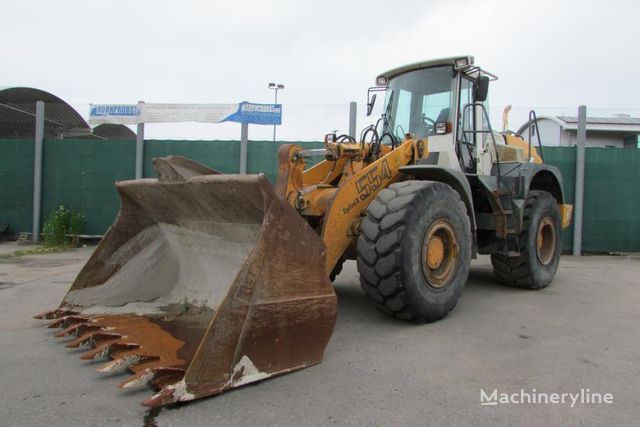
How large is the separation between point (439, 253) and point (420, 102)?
2038mm

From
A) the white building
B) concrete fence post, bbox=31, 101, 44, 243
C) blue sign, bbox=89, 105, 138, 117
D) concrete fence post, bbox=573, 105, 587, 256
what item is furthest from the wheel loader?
concrete fence post, bbox=31, 101, 44, 243

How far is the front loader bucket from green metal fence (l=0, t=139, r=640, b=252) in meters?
6.21

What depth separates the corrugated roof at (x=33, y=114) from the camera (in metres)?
15.8

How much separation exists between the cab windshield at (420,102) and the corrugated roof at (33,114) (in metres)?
12.4

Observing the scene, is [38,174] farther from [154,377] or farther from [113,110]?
[154,377]

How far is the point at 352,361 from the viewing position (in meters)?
3.62

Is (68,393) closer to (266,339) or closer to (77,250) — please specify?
(266,339)

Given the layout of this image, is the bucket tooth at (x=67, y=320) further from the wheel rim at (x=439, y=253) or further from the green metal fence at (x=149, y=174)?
the green metal fence at (x=149, y=174)

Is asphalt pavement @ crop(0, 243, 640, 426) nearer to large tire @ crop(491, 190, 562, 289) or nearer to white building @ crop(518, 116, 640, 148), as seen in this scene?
large tire @ crop(491, 190, 562, 289)

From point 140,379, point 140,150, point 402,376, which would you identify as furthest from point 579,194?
point 140,379

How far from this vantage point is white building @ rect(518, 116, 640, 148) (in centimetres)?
1169

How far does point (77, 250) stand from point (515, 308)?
8.72 metres

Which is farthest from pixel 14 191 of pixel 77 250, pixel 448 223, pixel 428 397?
pixel 428 397

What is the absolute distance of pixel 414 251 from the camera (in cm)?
418
